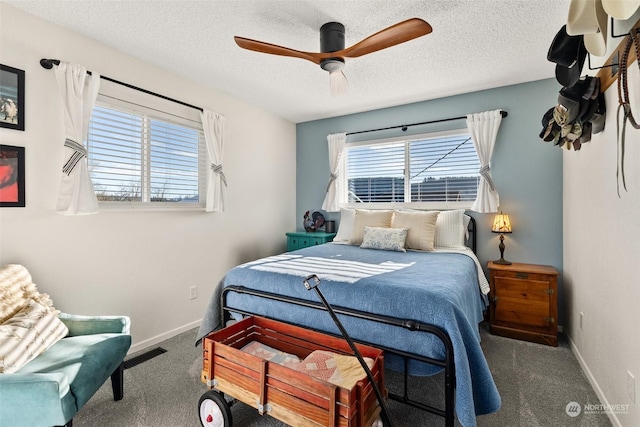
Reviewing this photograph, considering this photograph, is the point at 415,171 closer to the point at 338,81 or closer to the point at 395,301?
the point at 338,81

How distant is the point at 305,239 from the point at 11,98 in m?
3.00

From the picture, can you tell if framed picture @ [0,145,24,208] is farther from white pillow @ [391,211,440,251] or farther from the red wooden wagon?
white pillow @ [391,211,440,251]

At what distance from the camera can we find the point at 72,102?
220 cm

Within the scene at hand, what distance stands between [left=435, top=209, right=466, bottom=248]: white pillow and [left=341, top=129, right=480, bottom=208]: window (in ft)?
1.04

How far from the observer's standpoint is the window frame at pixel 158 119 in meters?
2.54

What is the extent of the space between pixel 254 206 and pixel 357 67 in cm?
209

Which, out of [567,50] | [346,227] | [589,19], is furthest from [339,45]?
[346,227]

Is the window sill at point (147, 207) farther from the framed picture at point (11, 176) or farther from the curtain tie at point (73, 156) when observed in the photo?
the framed picture at point (11, 176)

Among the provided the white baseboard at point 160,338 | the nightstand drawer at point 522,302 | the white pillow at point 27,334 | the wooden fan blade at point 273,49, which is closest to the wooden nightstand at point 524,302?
the nightstand drawer at point 522,302

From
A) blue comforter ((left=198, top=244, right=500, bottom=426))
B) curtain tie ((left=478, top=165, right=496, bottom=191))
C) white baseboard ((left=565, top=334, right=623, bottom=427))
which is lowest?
white baseboard ((left=565, top=334, right=623, bottom=427))

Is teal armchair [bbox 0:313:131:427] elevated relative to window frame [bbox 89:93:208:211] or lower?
lower

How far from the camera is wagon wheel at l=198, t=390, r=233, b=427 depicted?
1.55m

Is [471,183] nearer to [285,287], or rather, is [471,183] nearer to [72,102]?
[285,287]

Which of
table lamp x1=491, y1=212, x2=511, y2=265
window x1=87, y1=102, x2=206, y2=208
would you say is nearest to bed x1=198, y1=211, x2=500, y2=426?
table lamp x1=491, y1=212, x2=511, y2=265
